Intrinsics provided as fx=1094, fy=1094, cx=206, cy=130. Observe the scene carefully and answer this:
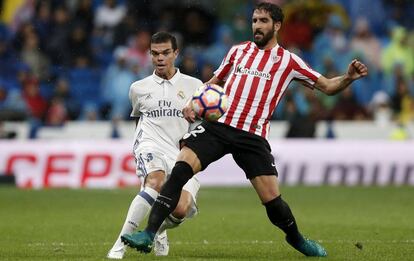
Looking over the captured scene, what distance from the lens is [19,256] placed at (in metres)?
8.95

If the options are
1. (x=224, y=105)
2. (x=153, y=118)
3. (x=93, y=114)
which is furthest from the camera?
(x=93, y=114)

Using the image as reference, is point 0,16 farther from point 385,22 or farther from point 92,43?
point 385,22

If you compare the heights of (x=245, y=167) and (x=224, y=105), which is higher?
(x=224, y=105)

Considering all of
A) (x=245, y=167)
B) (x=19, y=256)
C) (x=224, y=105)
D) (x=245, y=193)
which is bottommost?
(x=245, y=193)

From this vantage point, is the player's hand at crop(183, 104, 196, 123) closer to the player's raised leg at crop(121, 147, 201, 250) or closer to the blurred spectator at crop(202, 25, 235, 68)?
the player's raised leg at crop(121, 147, 201, 250)

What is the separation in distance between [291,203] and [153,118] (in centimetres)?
663

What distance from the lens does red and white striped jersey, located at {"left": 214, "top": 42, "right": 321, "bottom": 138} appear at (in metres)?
8.90

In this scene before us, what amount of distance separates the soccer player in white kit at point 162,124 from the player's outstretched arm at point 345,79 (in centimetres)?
122

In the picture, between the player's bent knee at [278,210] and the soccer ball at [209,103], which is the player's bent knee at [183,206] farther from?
the soccer ball at [209,103]

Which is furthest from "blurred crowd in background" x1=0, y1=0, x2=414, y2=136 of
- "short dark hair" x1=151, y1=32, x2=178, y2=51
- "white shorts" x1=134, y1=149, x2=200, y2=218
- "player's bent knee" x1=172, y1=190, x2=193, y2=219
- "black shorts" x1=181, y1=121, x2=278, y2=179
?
"black shorts" x1=181, y1=121, x2=278, y2=179

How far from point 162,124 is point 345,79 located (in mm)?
1647

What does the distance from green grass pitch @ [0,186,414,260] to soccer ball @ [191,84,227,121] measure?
1.20 meters

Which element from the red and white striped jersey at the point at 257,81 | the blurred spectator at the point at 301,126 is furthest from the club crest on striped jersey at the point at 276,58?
the blurred spectator at the point at 301,126

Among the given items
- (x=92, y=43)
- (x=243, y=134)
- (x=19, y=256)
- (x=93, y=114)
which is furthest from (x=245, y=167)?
(x=92, y=43)
